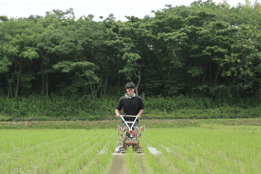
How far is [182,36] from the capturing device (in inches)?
1005

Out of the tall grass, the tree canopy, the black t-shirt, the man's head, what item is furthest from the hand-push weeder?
the tree canopy

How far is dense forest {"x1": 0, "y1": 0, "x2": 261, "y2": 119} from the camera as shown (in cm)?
2564

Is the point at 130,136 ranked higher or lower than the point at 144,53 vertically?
lower

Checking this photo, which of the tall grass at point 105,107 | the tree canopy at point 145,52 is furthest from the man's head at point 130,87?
the tree canopy at point 145,52

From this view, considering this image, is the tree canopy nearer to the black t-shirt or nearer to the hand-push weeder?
the black t-shirt

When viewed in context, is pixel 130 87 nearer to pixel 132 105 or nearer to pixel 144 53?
pixel 132 105

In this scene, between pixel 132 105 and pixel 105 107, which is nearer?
pixel 132 105

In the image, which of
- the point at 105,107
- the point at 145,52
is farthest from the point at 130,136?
the point at 145,52

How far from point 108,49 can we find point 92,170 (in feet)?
86.5

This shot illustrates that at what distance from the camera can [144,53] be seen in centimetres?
3166

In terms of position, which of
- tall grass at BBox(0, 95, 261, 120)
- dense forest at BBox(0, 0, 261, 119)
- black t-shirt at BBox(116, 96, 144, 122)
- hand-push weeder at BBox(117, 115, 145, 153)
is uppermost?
dense forest at BBox(0, 0, 261, 119)

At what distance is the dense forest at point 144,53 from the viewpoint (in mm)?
25641

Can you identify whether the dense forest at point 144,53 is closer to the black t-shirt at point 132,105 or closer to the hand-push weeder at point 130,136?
the black t-shirt at point 132,105

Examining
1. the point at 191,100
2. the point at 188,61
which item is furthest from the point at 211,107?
the point at 188,61
